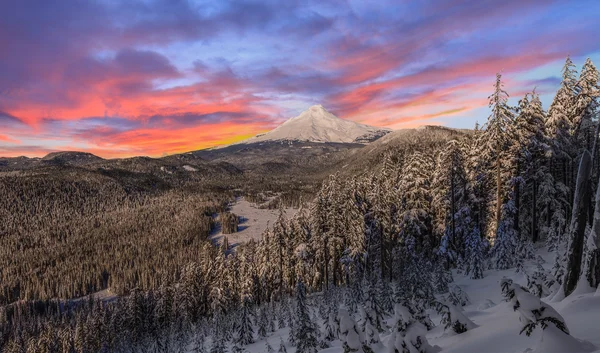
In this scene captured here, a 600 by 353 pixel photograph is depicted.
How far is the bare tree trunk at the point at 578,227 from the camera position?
841 cm

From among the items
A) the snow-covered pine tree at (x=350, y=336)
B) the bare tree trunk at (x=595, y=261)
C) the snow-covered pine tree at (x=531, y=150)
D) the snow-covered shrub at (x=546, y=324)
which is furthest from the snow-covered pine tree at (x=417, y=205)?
the snow-covered shrub at (x=546, y=324)

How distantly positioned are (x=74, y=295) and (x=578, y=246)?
165076 mm

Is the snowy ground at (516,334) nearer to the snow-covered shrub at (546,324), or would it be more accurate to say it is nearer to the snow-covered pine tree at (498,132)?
the snow-covered shrub at (546,324)

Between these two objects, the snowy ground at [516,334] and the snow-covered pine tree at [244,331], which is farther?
the snow-covered pine tree at [244,331]

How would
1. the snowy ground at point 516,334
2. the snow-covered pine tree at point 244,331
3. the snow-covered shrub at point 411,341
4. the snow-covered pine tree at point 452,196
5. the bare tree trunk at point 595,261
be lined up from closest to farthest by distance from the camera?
the snowy ground at point 516,334, the snow-covered shrub at point 411,341, the bare tree trunk at point 595,261, the snow-covered pine tree at point 244,331, the snow-covered pine tree at point 452,196

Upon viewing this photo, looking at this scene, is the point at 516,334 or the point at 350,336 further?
the point at 350,336

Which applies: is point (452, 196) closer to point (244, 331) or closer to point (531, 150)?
point (531, 150)

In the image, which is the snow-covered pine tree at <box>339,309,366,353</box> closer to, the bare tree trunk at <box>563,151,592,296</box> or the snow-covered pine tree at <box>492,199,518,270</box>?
the bare tree trunk at <box>563,151,592,296</box>

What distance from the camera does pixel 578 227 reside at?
8.55 metres

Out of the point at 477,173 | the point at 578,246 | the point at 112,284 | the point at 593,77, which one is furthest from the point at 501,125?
the point at 112,284

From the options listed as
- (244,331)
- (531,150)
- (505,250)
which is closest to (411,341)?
(505,250)

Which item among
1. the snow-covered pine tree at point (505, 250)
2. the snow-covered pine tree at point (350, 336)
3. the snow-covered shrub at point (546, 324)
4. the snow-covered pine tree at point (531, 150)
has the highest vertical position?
the snow-covered pine tree at point (531, 150)

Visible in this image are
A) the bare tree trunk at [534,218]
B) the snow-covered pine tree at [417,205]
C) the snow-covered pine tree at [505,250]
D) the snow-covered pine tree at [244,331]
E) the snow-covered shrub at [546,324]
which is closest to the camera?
the snow-covered shrub at [546,324]

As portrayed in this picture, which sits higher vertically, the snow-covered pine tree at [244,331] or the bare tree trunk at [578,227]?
the bare tree trunk at [578,227]
